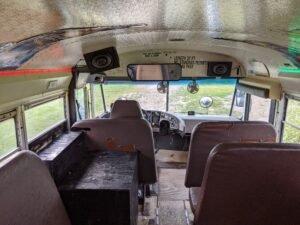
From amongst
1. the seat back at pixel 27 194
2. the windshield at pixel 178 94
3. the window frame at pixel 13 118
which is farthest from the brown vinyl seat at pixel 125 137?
the windshield at pixel 178 94

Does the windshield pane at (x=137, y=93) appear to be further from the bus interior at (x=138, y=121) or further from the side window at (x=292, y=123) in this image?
the side window at (x=292, y=123)

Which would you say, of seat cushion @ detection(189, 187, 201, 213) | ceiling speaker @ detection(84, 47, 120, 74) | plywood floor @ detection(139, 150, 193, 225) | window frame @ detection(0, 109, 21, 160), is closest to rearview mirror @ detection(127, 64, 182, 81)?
ceiling speaker @ detection(84, 47, 120, 74)

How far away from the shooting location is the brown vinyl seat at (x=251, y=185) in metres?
1.84

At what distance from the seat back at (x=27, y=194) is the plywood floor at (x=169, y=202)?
183 centimetres

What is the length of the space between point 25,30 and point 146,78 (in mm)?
3698

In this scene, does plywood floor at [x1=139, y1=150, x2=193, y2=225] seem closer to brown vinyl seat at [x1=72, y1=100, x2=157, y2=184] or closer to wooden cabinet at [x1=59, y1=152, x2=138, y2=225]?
brown vinyl seat at [x1=72, y1=100, x2=157, y2=184]

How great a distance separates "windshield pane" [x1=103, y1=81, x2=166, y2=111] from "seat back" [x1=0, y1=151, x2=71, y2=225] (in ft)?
12.8

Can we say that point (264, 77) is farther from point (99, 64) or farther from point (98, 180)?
point (98, 180)

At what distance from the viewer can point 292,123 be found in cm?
371

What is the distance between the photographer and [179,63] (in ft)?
16.8

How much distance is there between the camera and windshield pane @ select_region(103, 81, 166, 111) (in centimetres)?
573

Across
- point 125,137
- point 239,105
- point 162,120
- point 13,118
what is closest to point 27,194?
point 13,118

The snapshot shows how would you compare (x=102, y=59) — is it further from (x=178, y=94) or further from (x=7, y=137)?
(x=178, y=94)

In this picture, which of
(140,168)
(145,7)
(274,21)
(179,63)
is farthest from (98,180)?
(179,63)
